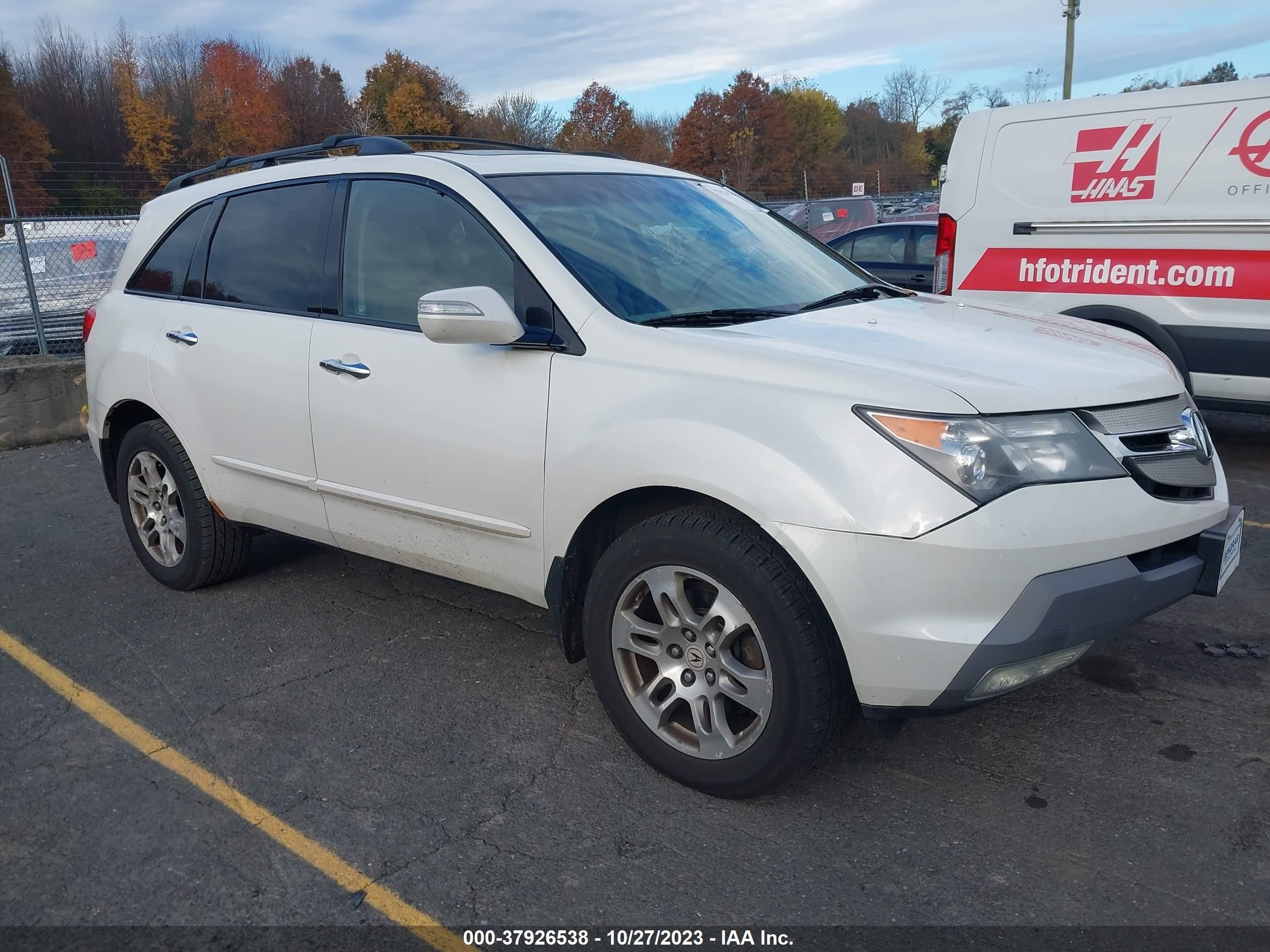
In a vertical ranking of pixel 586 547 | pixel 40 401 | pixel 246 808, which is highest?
pixel 586 547

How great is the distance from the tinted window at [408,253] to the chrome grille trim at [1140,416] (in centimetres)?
178

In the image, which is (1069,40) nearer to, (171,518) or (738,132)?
(171,518)

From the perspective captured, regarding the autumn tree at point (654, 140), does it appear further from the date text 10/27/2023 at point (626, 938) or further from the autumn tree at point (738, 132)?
the date text 10/27/2023 at point (626, 938)

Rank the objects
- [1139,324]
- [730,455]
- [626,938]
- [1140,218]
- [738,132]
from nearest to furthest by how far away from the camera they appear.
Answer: [626,938] → [730,455] → [1140,218] → [1139,324] → [738,132]

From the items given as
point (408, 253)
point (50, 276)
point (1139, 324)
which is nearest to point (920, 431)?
point (408, 253)

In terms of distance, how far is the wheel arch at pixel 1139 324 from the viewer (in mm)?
6434

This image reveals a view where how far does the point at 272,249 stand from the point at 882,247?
7.85 metres

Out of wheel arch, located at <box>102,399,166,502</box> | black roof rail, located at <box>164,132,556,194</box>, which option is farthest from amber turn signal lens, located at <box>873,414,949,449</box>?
wheel arch, located at <box>102,399,166,502</box>

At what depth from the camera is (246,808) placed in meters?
3.02

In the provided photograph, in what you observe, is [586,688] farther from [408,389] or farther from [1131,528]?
[1131,528]

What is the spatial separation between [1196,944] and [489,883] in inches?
65.5

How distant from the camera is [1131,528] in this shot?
104 inches

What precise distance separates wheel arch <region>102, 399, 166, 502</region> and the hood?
2949mm

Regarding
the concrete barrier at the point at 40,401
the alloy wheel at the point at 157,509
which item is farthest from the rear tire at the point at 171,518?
the concrete barrier at the point at 40,401
